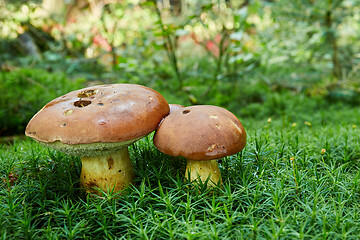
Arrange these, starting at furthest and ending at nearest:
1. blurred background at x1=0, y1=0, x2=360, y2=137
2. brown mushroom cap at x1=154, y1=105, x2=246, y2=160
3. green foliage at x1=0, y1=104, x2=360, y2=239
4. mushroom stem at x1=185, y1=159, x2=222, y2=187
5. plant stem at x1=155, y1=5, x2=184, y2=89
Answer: blurred background at x1=0, y1=0, x2=360, y2=137 < plant stem at x1=155, y1=5, x2=184, y2=89 < mushroom stem at x1=185, y1=159, x2=222, y2=187 < brown mushroom cap at x1=154, y1=105, x2=246, y2=160 < green foliage at x1=0, y1=104, x2=360, y2=239

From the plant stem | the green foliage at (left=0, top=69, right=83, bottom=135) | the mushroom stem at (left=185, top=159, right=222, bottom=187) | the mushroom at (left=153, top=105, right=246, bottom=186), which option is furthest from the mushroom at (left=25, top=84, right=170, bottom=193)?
the plant stem

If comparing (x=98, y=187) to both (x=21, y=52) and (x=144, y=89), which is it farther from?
(x=21, y=52)

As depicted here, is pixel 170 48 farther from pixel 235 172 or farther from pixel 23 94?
pixel 235 172

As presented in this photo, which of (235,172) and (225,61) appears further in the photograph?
(225,61)

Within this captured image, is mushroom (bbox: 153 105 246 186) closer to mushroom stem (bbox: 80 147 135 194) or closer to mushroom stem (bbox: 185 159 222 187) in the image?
mushroom stem (bbox: 185 159 222 187)

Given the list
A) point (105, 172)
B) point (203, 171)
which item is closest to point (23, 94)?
point (105, 172)

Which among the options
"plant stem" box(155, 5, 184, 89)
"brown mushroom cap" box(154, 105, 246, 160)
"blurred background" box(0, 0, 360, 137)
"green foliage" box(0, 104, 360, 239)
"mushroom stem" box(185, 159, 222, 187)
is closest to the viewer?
"green foliage" box(0, 104, 360, 239)
